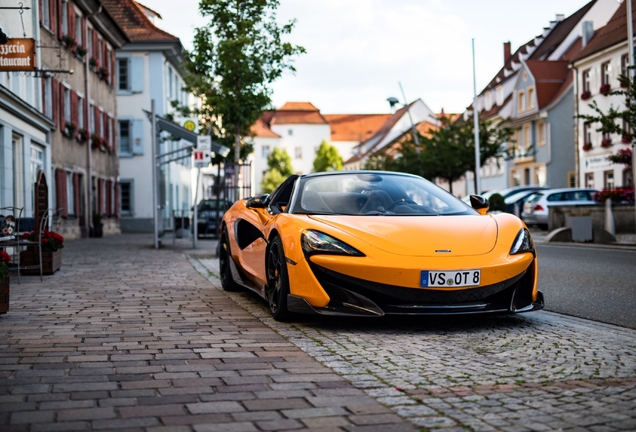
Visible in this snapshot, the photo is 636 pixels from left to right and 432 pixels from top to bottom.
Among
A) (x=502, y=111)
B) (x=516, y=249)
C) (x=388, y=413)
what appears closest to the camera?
(x=388, y=413)

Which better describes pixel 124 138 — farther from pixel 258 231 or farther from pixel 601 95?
pixel 258 231

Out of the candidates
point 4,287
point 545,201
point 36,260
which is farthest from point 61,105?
→ point 4,287

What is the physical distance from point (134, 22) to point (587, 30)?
1048 inches

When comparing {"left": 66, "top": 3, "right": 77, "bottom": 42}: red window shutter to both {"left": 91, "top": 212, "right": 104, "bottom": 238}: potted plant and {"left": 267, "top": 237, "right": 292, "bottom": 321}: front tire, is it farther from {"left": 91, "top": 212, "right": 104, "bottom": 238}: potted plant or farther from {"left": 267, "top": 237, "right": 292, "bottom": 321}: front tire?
{"left": 267, "top": 237, "right": 292, "bottom": 321}: front tire

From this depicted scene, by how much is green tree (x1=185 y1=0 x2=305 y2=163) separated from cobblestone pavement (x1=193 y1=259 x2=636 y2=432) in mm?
19941

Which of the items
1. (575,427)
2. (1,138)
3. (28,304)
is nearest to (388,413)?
(575,427)

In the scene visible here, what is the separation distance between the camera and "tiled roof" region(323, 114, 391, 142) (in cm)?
17225

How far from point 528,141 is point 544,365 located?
56.6 meters

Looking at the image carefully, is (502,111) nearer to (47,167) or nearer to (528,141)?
(528,141)

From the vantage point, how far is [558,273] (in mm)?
12641

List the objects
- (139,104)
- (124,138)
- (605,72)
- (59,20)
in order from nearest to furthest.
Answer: (59,20) < (605,72) < (139,104) < (124,138)

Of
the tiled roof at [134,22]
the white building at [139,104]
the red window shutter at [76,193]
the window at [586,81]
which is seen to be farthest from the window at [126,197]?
the window at [586,81]

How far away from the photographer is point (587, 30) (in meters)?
53.5

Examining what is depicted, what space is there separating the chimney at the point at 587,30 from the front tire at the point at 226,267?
47.5 m
